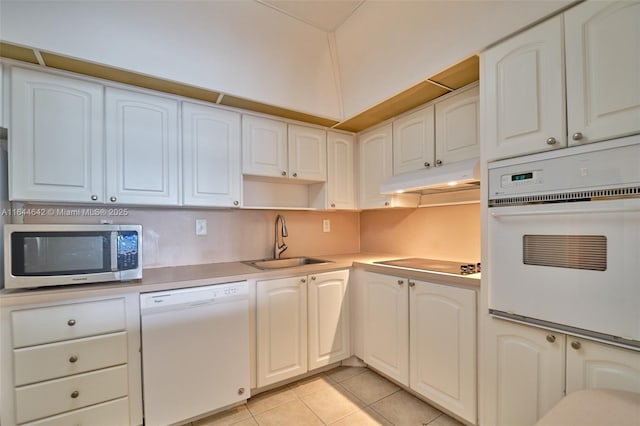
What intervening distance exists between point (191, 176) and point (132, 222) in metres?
0.54

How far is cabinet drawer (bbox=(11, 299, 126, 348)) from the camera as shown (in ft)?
4.30

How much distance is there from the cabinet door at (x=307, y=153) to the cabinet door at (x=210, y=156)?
45 cm

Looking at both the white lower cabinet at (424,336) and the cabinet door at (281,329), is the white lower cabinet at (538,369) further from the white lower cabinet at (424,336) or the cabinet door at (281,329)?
the cabinet door at (281,329)

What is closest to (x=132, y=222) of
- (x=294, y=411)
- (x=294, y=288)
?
(x=294, y=288)

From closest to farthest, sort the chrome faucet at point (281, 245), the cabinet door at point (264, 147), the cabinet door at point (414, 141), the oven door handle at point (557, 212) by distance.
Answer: the oven door handle at point (557, 212)
the cabinet door at point (414, 141)
the cabinet door at point (264, 147)
the chrome faucet at point (281, 245)

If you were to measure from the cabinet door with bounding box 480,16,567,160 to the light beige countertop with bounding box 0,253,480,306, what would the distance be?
28.2 inches

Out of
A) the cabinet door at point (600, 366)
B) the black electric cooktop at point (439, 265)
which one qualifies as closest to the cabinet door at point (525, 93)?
the black electric cooktop at point (439, 265)

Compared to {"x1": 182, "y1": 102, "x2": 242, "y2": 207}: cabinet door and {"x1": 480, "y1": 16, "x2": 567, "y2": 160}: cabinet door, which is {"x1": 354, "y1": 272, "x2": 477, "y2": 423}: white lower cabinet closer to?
{"x1": 480, "y1": 16, "x2": 567, "y2": 160}: cabinet door

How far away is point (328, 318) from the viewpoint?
2166 mm

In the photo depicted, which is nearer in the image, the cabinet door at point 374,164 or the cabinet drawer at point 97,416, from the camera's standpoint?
the cabinet drawer at point 97,416

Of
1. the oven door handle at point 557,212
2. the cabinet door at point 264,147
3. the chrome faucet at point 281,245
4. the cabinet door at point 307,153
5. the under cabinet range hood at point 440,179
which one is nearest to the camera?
the oven door handle at point 557,212

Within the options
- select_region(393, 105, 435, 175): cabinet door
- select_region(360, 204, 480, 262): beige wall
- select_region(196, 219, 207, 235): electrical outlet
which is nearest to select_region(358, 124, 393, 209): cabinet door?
select_region(393, 105, 435, 175): cabinet door

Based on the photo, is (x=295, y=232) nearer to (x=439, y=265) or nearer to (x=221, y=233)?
(x=221, y=233)

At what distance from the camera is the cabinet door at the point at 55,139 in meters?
1.47
